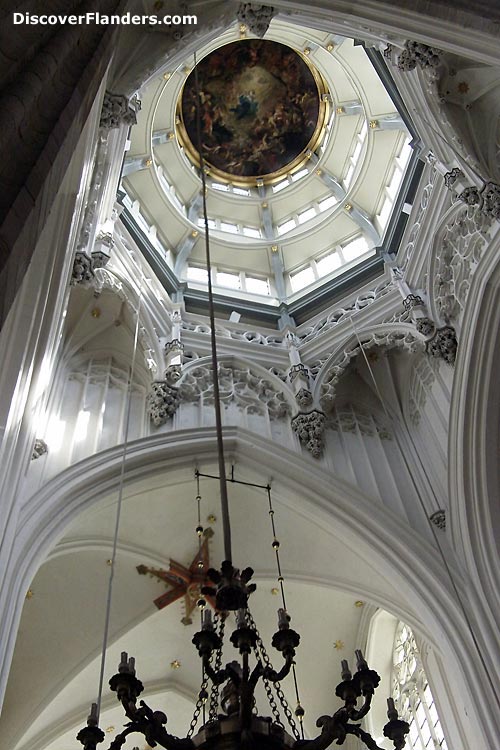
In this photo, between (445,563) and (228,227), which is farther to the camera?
(228,227)

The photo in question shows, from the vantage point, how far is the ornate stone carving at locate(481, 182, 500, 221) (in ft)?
31.8

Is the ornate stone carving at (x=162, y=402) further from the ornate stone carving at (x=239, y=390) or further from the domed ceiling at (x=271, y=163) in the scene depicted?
the domed ceiling at (x=271, y=163)

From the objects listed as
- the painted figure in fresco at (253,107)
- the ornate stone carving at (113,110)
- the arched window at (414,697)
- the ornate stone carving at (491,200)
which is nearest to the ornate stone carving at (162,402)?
the ornate stone carving at (113,110)

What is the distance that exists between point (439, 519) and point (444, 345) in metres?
2.82

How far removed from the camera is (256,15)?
30.6 ft

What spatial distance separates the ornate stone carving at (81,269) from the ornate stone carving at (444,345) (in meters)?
5.64

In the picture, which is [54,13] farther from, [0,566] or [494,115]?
[494,115]

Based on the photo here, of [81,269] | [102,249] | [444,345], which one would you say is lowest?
[444,345]

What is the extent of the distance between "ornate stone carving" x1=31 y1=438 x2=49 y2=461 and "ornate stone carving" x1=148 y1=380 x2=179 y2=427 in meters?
2.06

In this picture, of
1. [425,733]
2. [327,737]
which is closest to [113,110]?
[327,737]

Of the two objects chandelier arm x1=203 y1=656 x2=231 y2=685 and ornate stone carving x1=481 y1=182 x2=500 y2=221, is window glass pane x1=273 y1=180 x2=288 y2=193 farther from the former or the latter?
chandelier arm x1=203 y1=656 x2=231 y2=685

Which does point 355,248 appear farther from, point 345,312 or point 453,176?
point 453,176

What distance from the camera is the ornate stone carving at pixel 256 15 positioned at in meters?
9.30

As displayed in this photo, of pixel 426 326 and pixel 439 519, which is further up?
pixel 426 326
